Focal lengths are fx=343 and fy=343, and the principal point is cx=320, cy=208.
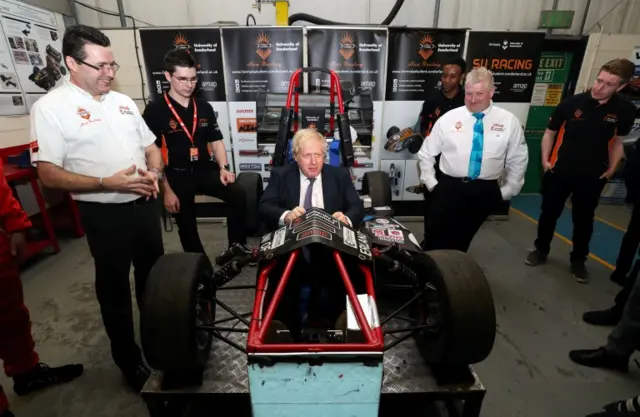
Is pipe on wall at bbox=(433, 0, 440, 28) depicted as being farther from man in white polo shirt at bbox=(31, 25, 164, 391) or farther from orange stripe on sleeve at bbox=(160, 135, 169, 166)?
man in white polo shirt at bbox=(31, 25, 164, 391)

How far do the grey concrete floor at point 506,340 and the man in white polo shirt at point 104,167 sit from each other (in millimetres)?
316

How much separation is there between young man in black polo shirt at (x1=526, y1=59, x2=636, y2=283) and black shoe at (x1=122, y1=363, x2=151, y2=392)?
3576mm

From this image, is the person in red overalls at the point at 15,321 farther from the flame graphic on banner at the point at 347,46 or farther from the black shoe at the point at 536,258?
the black shoe at the point at 536,258

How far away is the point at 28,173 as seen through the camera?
3357 mm

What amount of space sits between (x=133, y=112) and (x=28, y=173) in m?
2.26

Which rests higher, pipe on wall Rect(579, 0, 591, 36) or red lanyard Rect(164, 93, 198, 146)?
pipe on wall Rect(579, 0, 591, 36)

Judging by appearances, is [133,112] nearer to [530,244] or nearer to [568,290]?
[568,290]

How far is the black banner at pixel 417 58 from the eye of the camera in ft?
14.1

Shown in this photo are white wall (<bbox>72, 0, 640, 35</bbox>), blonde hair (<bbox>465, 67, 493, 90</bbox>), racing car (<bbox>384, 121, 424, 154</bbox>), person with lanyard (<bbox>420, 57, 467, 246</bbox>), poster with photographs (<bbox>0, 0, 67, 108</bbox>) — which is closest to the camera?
blonde hair (<bbox>465, 67, 493, 90</bbox>)

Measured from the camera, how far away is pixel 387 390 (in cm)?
169

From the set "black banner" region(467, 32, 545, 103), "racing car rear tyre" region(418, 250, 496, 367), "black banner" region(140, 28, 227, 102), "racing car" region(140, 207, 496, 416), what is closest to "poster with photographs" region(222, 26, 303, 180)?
"black banner" region(140, 28, 227, 102)

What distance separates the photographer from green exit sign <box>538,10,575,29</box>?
4855mm

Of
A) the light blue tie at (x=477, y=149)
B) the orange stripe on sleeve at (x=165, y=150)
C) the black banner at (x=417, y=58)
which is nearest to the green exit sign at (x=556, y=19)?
the black banner at (x=417, y=58)

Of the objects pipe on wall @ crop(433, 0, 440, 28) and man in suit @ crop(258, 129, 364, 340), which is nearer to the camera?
man in suit @ crop(258, 129, 364, 340)
